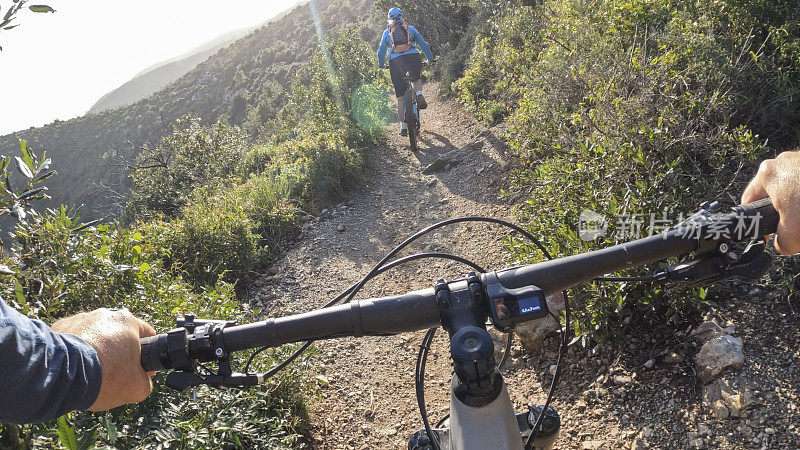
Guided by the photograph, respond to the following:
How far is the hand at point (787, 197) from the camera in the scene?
59.2 inches

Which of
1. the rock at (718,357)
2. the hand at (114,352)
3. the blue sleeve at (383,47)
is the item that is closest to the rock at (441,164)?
the blue sleeve at (383,47)

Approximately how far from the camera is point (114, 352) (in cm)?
145

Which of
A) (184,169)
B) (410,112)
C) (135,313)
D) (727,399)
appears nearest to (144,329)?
(135,313)

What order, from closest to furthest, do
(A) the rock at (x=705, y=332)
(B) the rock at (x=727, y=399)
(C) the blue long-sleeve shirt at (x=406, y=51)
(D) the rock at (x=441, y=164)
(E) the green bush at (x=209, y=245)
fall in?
1. (B) the rock at (x=727, y=399)
2. (A) the rock at (x=705, y=332)
3. (E) the green bush at (x=209, y=245)
4. (D) the rock at (x=441, y=164)
5. (C) the blue long-sleeve shirt at (x=406, y=51)

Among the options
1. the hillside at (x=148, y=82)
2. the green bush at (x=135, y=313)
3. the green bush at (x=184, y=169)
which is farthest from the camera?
the hillside at (x=148, y=82)

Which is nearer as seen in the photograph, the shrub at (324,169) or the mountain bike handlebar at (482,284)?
the mountain bike handlebar at (482,284)

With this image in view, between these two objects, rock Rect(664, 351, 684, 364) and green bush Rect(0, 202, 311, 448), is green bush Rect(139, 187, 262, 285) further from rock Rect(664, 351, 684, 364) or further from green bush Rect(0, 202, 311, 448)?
rock Rect(664, 351, 684, 364)

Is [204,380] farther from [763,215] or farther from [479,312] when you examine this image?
[763,215]

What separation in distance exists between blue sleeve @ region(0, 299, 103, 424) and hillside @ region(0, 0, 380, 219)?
3160 centimetres

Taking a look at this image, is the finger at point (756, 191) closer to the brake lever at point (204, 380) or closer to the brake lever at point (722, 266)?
the brake lever at point (722, 266)

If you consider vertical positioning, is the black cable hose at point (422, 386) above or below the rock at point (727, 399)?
above

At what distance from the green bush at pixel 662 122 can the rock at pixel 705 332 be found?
0.13 metres

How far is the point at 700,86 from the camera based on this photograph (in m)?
4.17

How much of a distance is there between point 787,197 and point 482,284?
1.05 m
